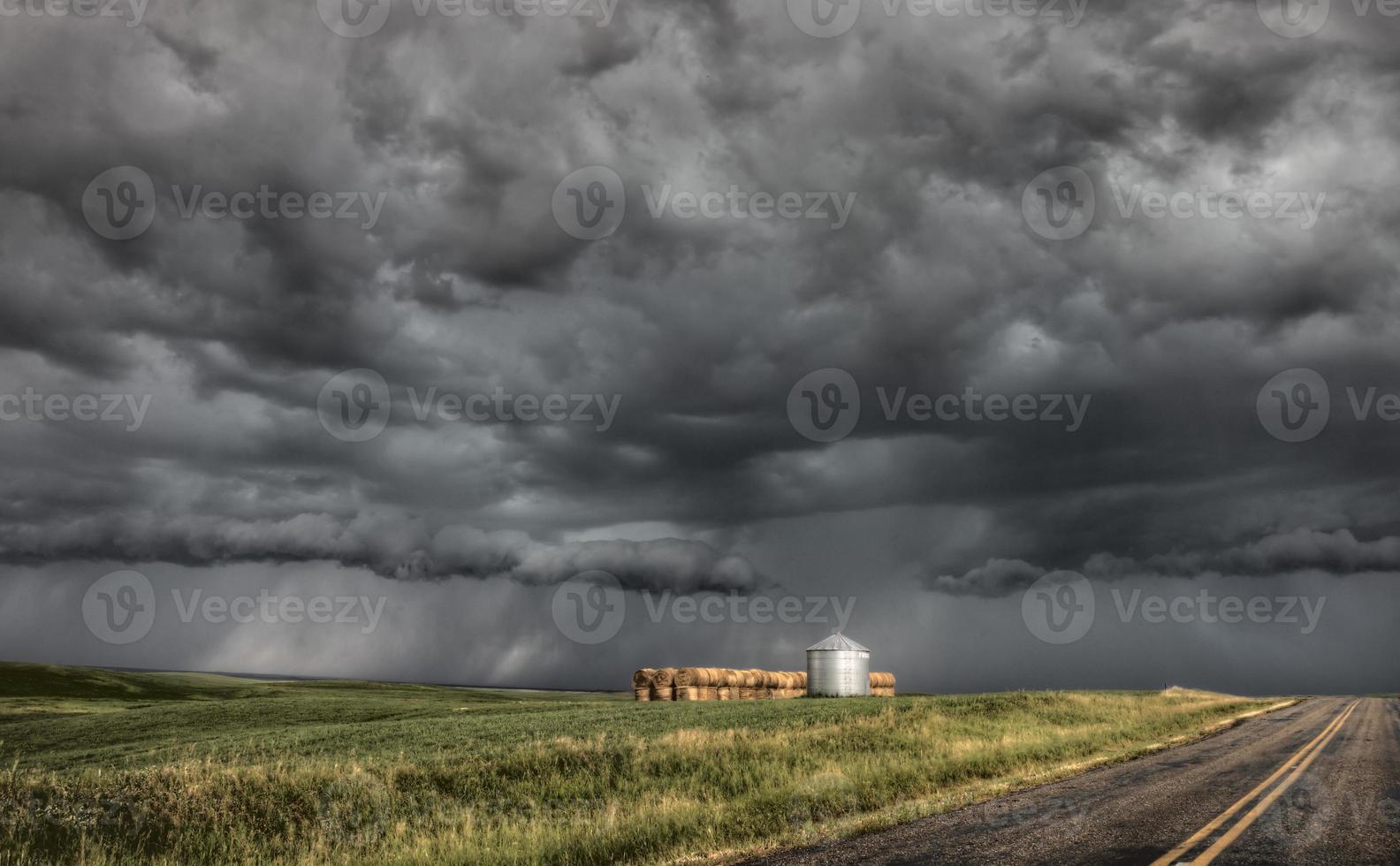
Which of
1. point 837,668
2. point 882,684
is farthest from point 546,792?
point 882,684

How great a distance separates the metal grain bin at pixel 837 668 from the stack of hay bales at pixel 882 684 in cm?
448

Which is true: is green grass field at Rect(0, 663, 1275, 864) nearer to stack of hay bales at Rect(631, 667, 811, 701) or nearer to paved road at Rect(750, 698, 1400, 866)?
paved road at Rect(750, 698, 1400, 866)

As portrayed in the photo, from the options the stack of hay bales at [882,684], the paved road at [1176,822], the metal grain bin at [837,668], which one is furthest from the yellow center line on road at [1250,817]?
the stack of hay bales at [882,684]

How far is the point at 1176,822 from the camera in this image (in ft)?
40.9

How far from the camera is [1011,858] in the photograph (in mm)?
10289

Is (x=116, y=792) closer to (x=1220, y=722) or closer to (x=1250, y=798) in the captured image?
(x=1250, y=798)

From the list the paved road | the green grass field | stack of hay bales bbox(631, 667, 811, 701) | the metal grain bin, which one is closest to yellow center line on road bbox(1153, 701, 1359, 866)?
the paved road

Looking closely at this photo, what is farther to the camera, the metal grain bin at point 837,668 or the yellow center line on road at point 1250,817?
the metal grain bin at point 837,668

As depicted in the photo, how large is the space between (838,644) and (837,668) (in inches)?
85.5

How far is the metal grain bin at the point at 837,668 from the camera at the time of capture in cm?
7006

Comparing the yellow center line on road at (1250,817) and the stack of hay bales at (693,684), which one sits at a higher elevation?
the yellow center line on road at (1250,817)

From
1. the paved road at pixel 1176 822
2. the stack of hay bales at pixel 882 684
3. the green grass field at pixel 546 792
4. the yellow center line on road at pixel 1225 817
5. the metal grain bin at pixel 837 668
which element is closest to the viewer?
the yellow center line on road at pixel 1225 817

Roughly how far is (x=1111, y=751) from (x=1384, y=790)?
8.51 meters

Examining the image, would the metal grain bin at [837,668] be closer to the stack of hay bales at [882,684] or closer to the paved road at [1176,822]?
the stack of hay bales at [882,684]
